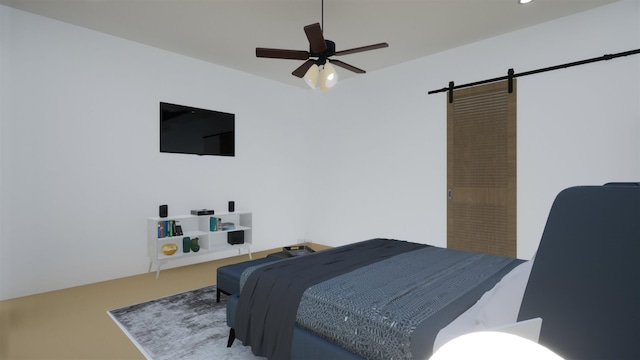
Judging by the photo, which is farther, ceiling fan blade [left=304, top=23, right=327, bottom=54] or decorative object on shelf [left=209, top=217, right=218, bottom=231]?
decorative object on shelf [left=209, top=217, right=218, bottom=231]

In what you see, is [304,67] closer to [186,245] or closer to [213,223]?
[213,223]

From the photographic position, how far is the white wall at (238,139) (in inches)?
126

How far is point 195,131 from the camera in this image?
450 cm

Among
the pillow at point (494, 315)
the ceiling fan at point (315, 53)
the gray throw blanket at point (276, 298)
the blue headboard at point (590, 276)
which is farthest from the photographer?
the ceiling fan at point (315, 53)

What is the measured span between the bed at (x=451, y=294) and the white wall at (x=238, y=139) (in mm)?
1912

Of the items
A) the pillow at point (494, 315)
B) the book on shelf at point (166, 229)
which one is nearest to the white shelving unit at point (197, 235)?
the book on shelf at point (166, 229)

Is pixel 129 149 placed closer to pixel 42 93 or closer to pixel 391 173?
pixel 42 93

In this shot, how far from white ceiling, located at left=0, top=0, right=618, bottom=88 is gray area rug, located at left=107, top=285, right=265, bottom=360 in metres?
2.90

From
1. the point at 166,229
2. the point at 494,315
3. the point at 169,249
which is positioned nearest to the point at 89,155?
the point at 166,229

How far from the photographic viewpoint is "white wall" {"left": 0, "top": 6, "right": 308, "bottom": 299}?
3.24 meters

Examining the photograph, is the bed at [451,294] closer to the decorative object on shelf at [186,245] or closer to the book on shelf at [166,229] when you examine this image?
the book on shelf at [166,229]

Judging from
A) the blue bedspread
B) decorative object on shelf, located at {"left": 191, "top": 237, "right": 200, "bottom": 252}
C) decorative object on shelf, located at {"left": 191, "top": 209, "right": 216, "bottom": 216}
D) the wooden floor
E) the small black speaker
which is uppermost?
the small black speaker

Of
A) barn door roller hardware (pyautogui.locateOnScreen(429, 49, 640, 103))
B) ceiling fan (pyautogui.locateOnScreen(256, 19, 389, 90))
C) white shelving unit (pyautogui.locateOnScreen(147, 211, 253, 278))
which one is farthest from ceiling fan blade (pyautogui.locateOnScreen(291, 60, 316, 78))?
white shelving unit (pyautogui.locateOnScreen(147, 211, 253, 278))

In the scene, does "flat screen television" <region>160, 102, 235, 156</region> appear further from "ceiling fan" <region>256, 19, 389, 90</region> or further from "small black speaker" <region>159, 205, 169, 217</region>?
"ceiling fan" <region>256, 19, 389, 90</region>
